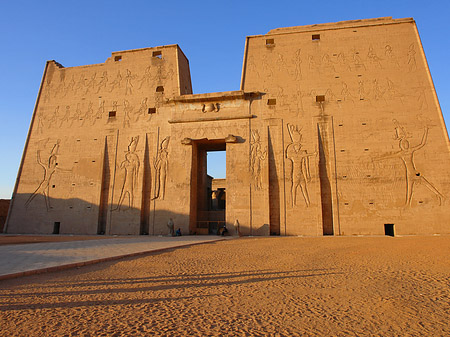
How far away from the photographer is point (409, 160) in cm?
1350

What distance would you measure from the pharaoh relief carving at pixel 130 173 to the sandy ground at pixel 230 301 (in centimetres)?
1136

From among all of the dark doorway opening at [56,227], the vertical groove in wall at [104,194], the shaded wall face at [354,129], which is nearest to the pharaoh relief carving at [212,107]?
the shaded wall face at [354,129]

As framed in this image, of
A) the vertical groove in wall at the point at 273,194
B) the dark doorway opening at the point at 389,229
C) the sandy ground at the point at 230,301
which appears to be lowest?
the sandy ground at the point at 230,301

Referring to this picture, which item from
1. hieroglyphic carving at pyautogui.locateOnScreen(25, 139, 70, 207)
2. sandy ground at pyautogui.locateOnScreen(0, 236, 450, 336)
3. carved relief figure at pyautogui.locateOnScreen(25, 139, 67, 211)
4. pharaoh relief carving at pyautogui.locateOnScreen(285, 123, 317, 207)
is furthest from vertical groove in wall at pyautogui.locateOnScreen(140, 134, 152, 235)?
sandy ground at pyautogui.locateOnScreen(0, 236, 450, 336)

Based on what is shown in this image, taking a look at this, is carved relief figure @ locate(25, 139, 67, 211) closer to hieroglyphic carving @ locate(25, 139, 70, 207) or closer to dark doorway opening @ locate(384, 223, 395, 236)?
hieroglyphic carving @ locate(25, 139, 70, 207)

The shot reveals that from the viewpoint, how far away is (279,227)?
14.0m

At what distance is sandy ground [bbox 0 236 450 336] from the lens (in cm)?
218

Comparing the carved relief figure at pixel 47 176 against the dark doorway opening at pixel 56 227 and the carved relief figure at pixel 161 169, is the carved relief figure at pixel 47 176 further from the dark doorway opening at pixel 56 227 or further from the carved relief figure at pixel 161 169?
the carved relief figure at pixel 161 169

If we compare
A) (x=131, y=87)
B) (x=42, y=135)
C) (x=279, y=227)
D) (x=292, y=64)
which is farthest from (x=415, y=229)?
(x=42, y=135)

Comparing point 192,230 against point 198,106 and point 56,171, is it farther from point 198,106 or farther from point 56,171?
point 56,171

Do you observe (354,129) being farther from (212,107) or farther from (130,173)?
(130,173)

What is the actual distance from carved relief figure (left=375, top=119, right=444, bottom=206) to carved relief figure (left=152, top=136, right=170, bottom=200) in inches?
426

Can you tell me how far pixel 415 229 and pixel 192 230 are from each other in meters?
10.4

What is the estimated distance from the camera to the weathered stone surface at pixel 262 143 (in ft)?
44.6
